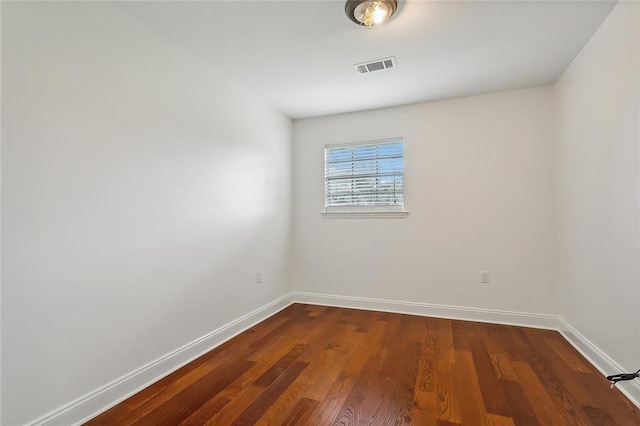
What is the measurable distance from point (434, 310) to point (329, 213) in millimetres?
1596

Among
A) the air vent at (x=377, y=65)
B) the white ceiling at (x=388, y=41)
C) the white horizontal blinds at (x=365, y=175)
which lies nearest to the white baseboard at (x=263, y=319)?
the white horizontal blinds at (x=365, y=175)

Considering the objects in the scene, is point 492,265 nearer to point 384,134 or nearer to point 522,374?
point 522,374

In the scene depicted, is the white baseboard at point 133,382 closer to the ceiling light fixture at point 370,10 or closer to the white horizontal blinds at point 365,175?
the white horizontal blinds at point 365,175

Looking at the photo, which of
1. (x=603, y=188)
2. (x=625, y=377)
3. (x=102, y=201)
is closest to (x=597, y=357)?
(x=625, y=377)

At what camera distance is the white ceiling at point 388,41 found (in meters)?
1.83

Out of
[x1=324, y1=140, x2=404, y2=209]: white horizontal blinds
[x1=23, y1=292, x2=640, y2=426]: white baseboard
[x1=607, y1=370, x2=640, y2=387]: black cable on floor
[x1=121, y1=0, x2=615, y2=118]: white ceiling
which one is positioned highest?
[x1=121, y1=0, x2=615, y2=118]: white ceiling

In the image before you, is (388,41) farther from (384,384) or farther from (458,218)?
(384,384)

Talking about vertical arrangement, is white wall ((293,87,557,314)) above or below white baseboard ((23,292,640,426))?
above

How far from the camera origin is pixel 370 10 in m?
1.79

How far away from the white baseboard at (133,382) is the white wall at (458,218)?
146cm

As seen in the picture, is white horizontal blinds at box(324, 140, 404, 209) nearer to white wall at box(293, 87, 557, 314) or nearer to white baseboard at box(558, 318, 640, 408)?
white wall at box(293, 87, 557, 314)

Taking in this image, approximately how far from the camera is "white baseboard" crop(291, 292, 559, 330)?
2910 mm

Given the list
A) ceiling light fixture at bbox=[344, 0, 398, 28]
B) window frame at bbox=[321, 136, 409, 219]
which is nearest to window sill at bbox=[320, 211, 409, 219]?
window frame at bbox=[321, 136, 409, 219]

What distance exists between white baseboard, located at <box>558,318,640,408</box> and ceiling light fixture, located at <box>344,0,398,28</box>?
254 centimetres
